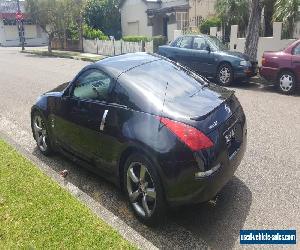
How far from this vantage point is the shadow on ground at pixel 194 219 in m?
3.77

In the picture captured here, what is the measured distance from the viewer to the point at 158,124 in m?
3.80

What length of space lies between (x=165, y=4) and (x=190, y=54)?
2510 centimetres

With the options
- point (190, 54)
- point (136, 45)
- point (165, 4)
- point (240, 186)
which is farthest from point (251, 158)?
point (165, 4)

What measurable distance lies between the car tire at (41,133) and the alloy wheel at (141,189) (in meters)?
2.22

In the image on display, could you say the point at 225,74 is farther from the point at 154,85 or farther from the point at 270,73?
the point at 154,85

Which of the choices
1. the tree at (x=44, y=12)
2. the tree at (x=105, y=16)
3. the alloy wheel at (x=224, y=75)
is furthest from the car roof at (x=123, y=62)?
the tree at (x=105, y=16)

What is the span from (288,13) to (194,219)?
13497mm

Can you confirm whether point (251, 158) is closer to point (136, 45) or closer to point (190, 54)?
point (190, 54)

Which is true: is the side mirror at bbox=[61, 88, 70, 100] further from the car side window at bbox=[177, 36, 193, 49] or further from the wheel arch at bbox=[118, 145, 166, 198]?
the car side window at bbox=[177, 36, 193, 49]

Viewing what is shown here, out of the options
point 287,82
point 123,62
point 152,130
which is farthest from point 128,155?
point 287,82

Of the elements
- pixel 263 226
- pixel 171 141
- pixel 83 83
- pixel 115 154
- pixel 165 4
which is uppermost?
pixel 165 4

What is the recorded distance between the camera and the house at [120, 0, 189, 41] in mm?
33000

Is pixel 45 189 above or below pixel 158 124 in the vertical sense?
below

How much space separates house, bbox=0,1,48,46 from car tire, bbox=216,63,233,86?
4391 cm
